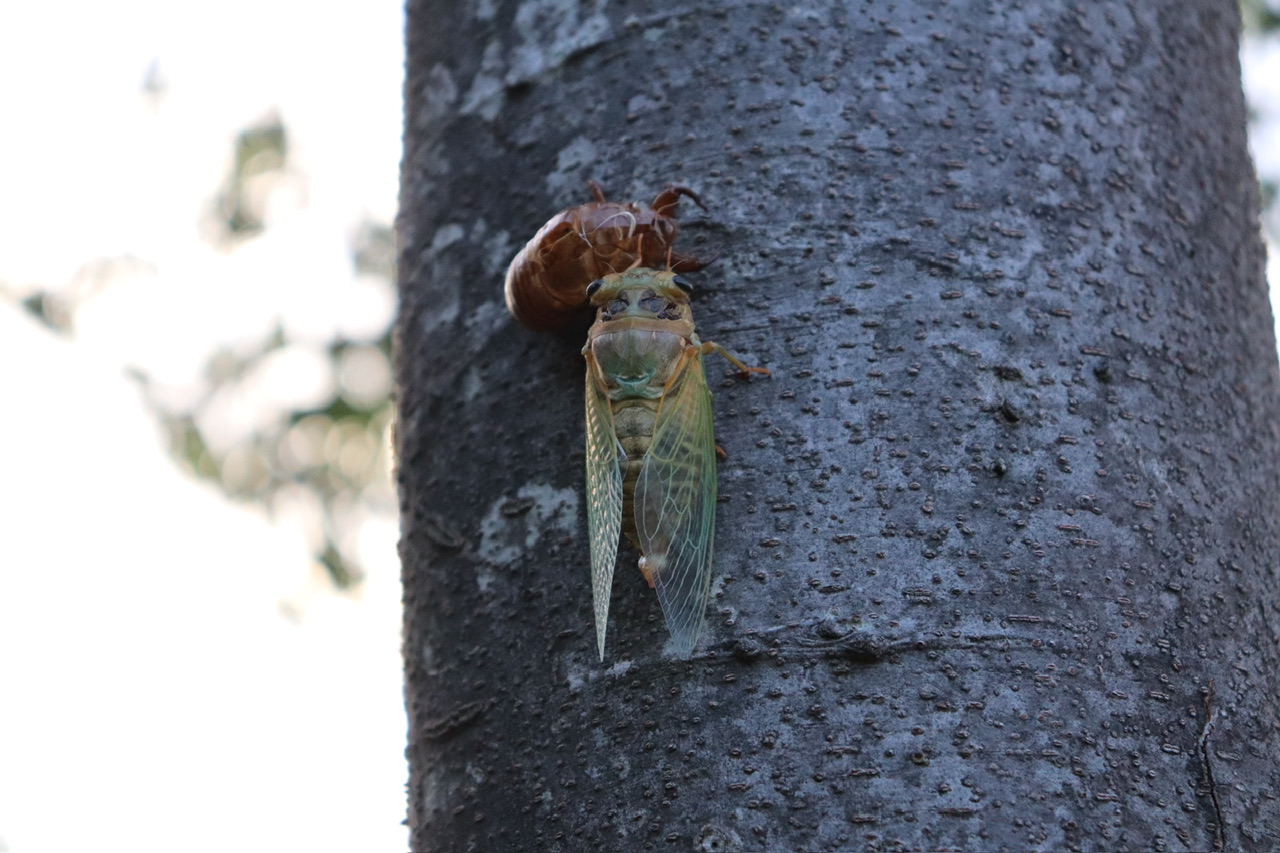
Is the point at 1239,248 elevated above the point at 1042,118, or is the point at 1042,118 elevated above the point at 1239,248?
the point at 1042,118

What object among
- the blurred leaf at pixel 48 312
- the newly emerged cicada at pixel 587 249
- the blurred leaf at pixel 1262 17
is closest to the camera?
the newly emerged cicada at pixel 587 249

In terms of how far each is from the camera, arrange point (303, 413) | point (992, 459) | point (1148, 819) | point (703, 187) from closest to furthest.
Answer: point (1148, 819) → point (992, 459) → point (703, 187) → point (303, 413)

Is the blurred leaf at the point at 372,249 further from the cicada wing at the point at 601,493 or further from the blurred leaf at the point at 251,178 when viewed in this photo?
the cicada wing at the point at 601,493

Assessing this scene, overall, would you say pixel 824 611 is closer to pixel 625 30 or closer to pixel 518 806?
pixel 518 806

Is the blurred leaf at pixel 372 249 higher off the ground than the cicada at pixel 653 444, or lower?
higher

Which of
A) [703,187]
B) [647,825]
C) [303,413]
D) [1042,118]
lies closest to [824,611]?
[647,825]

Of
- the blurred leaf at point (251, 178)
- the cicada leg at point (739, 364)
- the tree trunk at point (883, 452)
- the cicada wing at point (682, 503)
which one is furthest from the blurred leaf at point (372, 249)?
the cicada leg at point (739, 364)

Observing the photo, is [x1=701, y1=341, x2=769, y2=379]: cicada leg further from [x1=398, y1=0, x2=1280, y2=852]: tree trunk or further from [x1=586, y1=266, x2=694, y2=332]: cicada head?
[x1=586, y1=266, x2=694, y2=332]: cicada head
